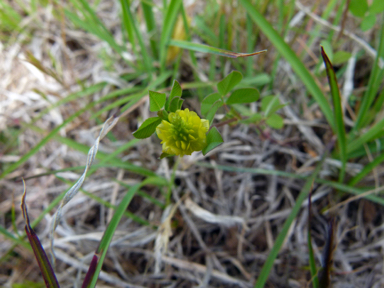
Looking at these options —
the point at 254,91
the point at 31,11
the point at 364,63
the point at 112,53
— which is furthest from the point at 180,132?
the point at 31,11

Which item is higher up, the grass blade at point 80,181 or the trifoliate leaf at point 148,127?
the trifoliate leaf at point 148,127

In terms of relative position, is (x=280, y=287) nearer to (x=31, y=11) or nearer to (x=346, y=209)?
(x=346, y=209)

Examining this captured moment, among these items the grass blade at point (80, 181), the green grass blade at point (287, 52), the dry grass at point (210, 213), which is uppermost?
the green grass blade at point (287, 52)

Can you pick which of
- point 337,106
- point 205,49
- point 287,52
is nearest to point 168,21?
point 205,49

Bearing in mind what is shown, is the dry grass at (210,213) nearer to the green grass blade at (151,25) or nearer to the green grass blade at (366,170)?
the green grass blade at (366,170)

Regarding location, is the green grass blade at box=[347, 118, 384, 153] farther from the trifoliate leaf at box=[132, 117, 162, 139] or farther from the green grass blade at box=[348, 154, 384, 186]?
the trifoliate leaf at box=[132, 117, 162, 139]

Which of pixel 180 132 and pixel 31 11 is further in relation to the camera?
pixel 31 11

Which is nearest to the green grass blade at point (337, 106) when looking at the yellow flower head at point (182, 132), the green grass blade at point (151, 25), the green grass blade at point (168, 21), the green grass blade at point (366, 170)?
the green grass blade at point (366, 170)

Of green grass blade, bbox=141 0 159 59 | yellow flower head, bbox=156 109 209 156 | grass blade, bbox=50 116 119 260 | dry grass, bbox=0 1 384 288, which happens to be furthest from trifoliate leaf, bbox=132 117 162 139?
green grass blade, bbox=141 0 159 59
